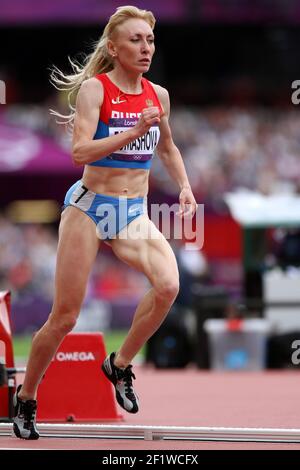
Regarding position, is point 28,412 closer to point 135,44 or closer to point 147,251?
point 147,251

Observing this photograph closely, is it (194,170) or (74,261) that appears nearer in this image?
(74,261)

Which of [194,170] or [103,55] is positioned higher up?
[194,170]

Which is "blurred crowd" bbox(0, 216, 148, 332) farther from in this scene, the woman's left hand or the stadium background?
the woman's left hand

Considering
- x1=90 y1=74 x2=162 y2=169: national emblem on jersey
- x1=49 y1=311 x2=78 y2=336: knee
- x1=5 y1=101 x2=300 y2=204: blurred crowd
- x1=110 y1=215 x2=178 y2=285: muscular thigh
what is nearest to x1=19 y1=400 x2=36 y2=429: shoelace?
x1=49 y1=311 x2=78 y2=336: knee

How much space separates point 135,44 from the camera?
7.46 m

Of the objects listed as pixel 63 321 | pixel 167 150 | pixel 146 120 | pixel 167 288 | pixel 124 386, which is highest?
pixel 146 120

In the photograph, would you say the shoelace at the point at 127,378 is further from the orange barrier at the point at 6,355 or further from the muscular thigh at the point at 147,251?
the orange barrier at the point at 6,355

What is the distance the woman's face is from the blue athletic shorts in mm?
779

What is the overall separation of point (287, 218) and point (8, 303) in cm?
825

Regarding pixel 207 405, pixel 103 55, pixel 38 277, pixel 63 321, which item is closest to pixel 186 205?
pixel 63 321

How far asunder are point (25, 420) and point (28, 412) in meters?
0.05

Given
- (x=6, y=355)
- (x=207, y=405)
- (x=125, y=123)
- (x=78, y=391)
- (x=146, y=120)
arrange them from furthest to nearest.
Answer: (x=207, y=405)
(x=78, y=391)
(x=6, y=355)
(x=125, y=123)
(x=146, y=120)

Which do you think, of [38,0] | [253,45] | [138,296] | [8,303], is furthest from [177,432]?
[253,45]

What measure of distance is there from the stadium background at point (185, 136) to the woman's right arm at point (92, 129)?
8.67 meters
